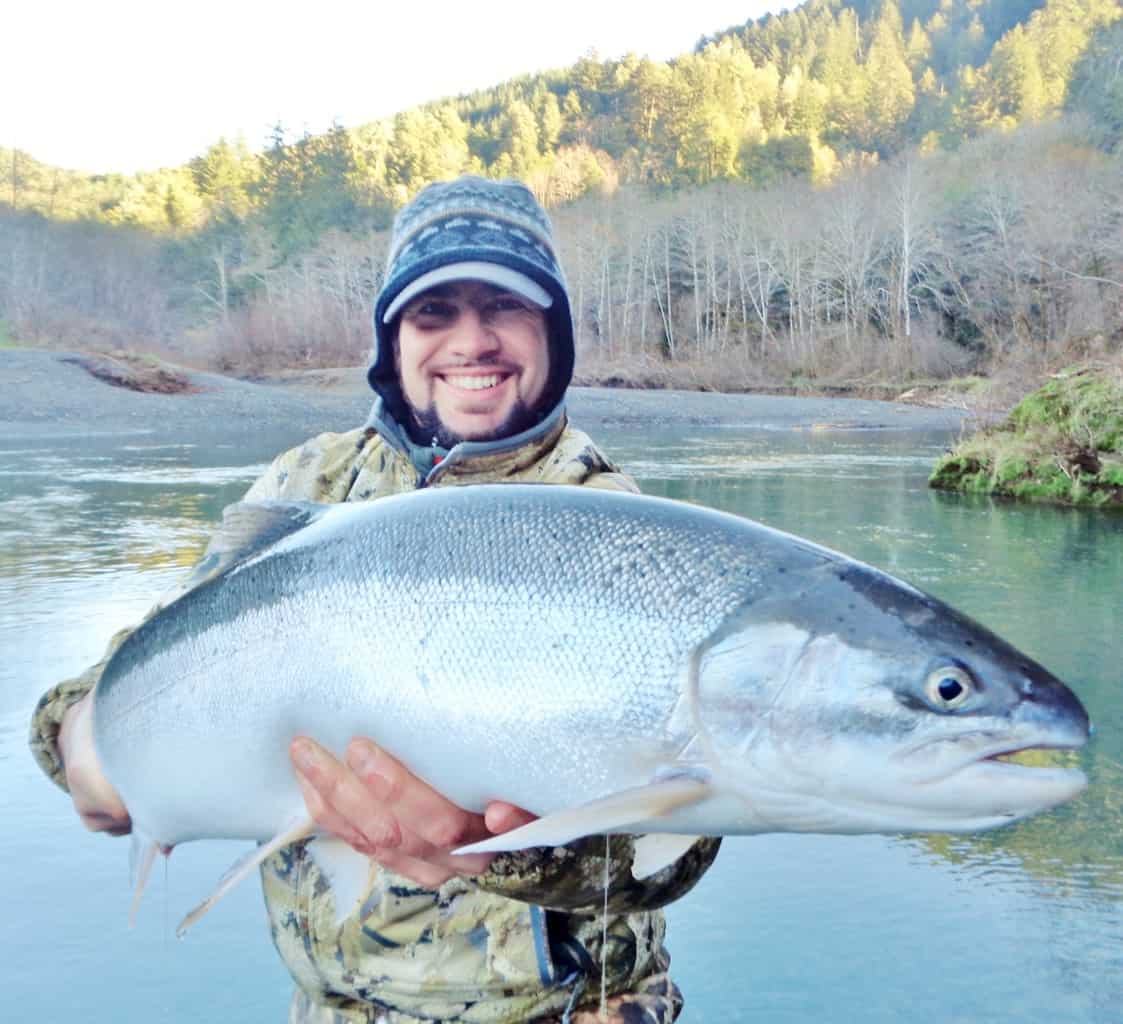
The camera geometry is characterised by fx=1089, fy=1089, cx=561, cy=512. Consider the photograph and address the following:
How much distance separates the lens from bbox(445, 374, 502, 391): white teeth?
2.49m

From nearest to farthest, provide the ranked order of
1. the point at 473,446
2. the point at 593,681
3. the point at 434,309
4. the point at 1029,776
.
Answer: the point at 1029,776 < the point at 593,681 < the point at 473,446 < the point at 434,309

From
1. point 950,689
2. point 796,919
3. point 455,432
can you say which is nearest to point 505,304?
point 455,432

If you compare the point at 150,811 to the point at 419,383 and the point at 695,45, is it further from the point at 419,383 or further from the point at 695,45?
the point at 695,45

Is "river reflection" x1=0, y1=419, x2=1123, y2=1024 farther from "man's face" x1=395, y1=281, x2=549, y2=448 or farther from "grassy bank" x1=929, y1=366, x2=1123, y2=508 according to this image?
"grassy bank" x1=929, y1=366, x2=1123, y2=508

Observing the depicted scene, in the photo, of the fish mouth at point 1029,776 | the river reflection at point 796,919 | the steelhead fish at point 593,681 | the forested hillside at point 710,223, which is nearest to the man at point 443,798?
the steelhead fish at point 593,681

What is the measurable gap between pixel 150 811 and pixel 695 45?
500 feet

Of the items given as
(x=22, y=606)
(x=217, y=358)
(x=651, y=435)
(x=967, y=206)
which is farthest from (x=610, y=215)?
(x=22, y=606)

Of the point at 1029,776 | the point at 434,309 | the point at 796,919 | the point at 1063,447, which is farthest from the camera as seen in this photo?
the point at 1063,447

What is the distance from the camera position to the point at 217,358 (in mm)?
44656

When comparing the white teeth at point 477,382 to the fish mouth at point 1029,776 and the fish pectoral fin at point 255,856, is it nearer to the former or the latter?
the fish pectoral fin at point 255,856

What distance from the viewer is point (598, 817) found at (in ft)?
4.89

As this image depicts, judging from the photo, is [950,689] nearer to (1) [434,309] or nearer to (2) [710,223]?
(1) [434,309]

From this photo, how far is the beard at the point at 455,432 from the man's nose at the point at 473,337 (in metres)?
0.14

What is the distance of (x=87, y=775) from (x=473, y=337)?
1.22 metres
